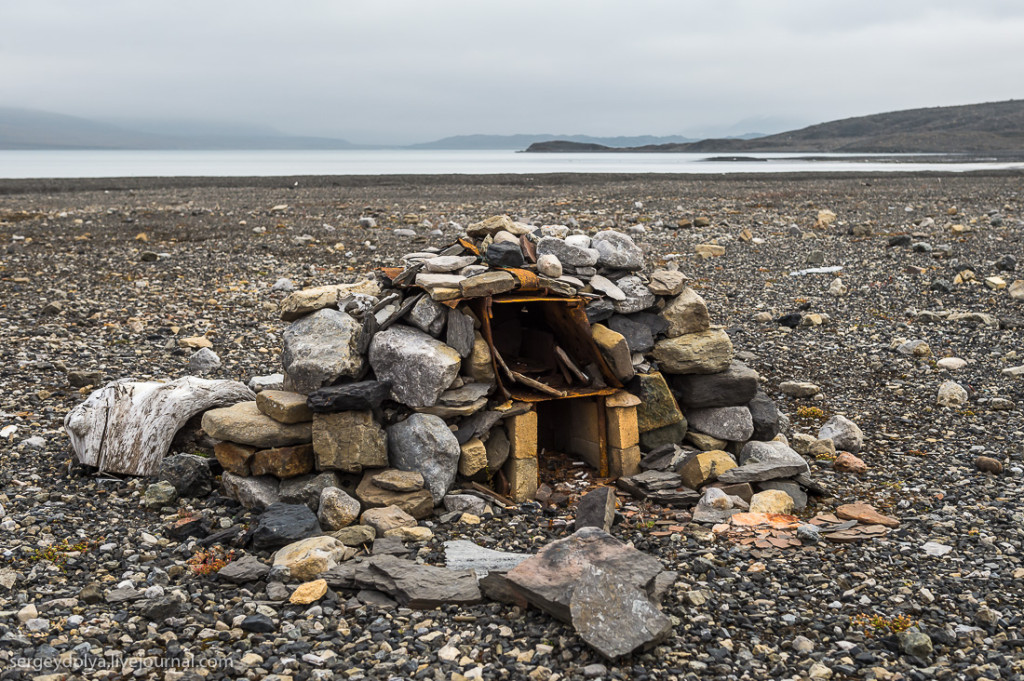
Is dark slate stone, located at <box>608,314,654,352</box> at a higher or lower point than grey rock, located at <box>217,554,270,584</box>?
higher

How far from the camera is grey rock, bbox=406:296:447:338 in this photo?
8.21 m

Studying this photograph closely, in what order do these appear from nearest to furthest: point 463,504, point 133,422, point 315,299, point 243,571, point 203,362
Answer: point 243,571 < point 463,504 < point 133,422 < point 315,299 < point 203,362

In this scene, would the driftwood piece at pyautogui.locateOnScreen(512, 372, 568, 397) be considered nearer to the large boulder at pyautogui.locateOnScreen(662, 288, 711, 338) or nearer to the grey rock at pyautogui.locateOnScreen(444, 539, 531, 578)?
the large boulder at pyautogui.locateOnScreen(662, 288, 711, 338)

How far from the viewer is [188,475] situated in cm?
809

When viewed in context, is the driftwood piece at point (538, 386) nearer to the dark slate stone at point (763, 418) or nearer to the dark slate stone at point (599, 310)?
the dark slate stone at point (599, 310)

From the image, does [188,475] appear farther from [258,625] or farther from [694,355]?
[694,355]

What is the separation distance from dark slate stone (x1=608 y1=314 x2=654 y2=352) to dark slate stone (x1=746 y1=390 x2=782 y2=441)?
4.71 feet

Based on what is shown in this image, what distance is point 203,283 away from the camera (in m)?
17.8

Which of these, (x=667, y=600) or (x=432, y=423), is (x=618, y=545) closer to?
(x=667, y=600)

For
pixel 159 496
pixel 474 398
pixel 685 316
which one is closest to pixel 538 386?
pixel 474 398

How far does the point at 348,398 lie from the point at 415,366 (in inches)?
27.5

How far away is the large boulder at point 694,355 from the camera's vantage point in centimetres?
932

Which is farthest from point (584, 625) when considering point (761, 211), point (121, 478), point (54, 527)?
point (761, 211)

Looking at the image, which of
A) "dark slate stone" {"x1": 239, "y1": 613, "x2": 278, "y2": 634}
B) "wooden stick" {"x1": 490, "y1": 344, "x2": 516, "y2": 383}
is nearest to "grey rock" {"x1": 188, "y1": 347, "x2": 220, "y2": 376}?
"wooden stick" {"x1": 490, "y1": 344, "x2": 516, "y2": 383}
